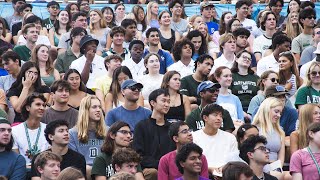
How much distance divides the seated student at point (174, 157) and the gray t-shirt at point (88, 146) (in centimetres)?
93

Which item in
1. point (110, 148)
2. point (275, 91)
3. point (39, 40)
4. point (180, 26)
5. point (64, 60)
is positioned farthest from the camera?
point (180, 26)

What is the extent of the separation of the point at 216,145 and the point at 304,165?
1154mm

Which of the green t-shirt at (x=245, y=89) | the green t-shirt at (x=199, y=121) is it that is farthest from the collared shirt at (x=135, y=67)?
the green t-shirt at (x=199, y=121)

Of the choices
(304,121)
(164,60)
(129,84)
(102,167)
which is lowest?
(102,167)

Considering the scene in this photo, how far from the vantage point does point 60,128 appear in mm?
13023

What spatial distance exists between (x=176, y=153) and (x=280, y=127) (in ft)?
6.68

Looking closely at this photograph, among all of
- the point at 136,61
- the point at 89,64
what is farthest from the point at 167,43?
the point at 89,64

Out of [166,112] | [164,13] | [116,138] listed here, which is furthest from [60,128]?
[164,13]

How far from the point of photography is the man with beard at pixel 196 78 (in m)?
15.8

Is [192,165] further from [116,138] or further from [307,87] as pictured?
[307,87]

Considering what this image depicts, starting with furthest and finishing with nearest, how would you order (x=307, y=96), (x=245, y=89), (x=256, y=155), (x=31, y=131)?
(x=245, y=89)
(x=307, y=96)
(x=31, y=131)
(x=256, y=155)

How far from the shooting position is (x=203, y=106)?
1455 centimetres

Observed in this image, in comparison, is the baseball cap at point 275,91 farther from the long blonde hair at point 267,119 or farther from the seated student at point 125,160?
the seated student at point 125,160

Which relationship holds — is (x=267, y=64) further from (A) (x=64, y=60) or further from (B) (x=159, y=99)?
(B) (x=159, y=99)
